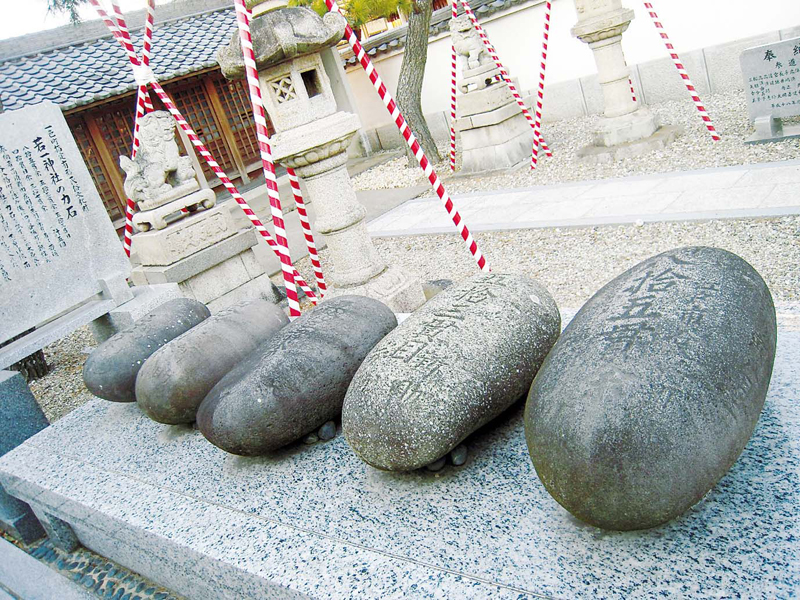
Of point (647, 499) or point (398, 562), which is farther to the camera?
point (398, 562)

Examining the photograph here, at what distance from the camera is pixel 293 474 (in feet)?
7.90

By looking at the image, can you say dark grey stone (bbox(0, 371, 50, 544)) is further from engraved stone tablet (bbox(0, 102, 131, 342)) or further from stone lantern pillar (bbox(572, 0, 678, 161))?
stone lantern pillar (bbox(572, 0, 678, 161))

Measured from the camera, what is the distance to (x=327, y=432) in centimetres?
257

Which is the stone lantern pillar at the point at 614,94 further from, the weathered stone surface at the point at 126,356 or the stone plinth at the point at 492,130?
the weathered stone surface at the point at 126,356

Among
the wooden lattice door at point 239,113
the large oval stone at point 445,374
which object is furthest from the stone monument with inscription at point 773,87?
the wooden lattice door at point 239,113

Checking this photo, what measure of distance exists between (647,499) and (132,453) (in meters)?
2.38

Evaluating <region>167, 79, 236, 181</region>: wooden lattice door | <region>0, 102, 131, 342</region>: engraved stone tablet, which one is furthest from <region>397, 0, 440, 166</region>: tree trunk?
<region>0, 102, 131, 342</region>: engraved stone tablet

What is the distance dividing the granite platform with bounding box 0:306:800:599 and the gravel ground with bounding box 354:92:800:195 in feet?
13.8

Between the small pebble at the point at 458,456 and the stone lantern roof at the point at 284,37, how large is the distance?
9.88ft

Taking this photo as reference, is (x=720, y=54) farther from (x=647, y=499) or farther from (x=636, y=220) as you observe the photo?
(x=647, y=499)

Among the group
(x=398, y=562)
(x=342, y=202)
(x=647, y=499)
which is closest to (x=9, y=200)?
(x=342, y=202)

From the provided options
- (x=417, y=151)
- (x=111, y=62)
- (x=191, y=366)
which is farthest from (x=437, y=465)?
(x=111, y=62)

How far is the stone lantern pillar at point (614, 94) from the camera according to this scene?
739cm

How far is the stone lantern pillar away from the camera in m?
7.39
